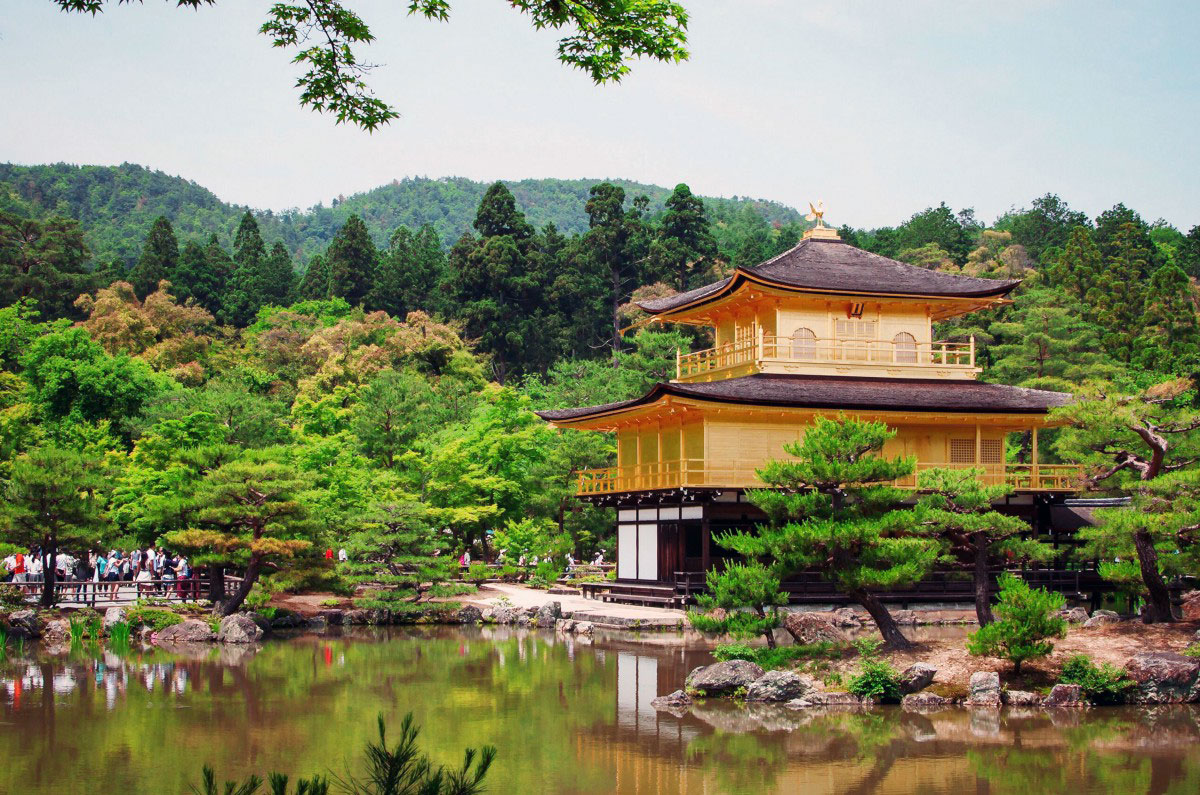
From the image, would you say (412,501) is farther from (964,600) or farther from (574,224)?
(574,224)

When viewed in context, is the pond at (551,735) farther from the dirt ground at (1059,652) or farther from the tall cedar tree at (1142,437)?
the tall cedar tree at (1142,437)

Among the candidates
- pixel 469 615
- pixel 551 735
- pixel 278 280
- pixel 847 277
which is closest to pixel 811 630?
pixel 551 735

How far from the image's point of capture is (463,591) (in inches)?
1128

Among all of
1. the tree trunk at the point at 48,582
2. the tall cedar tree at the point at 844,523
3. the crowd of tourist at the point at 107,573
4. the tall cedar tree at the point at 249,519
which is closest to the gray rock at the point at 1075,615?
the tall cedar tree at the point at 844,523

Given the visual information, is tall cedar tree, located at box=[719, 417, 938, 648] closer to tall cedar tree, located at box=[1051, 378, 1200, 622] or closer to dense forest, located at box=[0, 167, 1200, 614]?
tall cedar tree, located at box=[1051, 378, 1200, 622]

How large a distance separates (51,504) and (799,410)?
51.2 feet

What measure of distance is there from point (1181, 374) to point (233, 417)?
1283 inches

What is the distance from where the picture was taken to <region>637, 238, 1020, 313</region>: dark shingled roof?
2858 cm

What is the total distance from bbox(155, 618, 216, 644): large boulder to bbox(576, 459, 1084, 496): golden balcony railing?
9.70 m

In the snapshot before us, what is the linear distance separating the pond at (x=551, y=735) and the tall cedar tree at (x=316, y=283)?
51.4 meters

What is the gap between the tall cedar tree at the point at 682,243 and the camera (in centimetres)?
6122

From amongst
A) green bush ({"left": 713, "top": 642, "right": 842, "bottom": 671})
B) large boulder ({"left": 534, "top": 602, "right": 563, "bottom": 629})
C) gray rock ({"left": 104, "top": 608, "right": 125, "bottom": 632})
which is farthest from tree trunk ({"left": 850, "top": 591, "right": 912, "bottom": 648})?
gray rock ({"left": 104, "top": 608, "right": 125, "bottom": 632})

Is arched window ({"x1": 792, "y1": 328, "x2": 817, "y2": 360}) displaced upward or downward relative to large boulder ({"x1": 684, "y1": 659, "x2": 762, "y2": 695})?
upward

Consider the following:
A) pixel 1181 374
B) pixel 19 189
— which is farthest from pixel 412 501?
pixel 19 189
